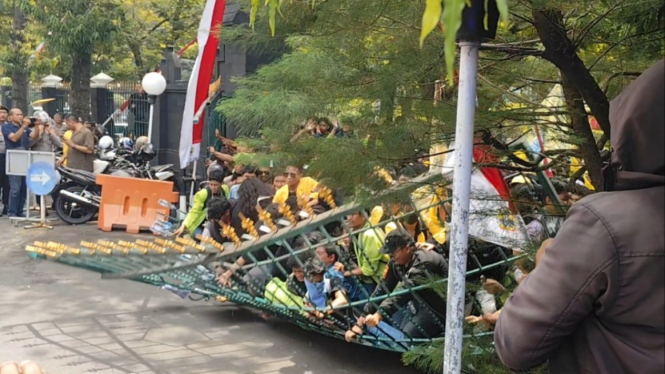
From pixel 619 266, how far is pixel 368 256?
375cm

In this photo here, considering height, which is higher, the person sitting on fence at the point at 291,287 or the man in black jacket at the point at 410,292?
the man in black jacket at the point at 410,292

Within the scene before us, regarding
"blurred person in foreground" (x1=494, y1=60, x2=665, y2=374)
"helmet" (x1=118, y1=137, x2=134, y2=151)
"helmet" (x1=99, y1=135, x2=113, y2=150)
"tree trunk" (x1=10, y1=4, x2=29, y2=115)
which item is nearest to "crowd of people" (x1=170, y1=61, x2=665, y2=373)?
"blurred person in foreground" (x1=494, y1=60, x2=665, y2=374)

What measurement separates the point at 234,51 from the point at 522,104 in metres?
9.91

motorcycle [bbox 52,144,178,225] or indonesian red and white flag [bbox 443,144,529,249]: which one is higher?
indonesian red and white flag [bbox 443,144,529,249]

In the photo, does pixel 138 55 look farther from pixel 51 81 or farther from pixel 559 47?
pixel 559 47

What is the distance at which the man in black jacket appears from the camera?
14.8ft

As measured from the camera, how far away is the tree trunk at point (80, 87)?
1769 centimetres

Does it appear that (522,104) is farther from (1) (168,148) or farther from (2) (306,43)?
(1) (168,148)

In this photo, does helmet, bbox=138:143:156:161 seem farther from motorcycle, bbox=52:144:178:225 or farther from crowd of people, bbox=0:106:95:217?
motorcycle, bbox=52:144:178:225

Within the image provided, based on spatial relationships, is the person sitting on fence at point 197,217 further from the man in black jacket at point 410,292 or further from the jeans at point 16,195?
the jeans at point 16,195

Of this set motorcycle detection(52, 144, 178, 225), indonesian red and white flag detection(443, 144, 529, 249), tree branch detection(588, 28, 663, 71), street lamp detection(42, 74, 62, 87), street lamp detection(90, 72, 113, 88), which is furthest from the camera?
street lamp detection(42, 74, 62, 87)

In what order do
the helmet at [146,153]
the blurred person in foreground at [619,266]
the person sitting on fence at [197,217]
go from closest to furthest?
the blurred person in foreground at [619,266] < the person sitting on fence at [197,217] < the helmet at [146,153]

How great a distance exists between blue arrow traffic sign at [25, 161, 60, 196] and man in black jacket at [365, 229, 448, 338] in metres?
7.44

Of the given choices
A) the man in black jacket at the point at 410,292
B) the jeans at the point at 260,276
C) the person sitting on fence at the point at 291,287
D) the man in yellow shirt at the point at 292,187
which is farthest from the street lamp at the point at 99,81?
the man in black jacket at the point at 410,292
